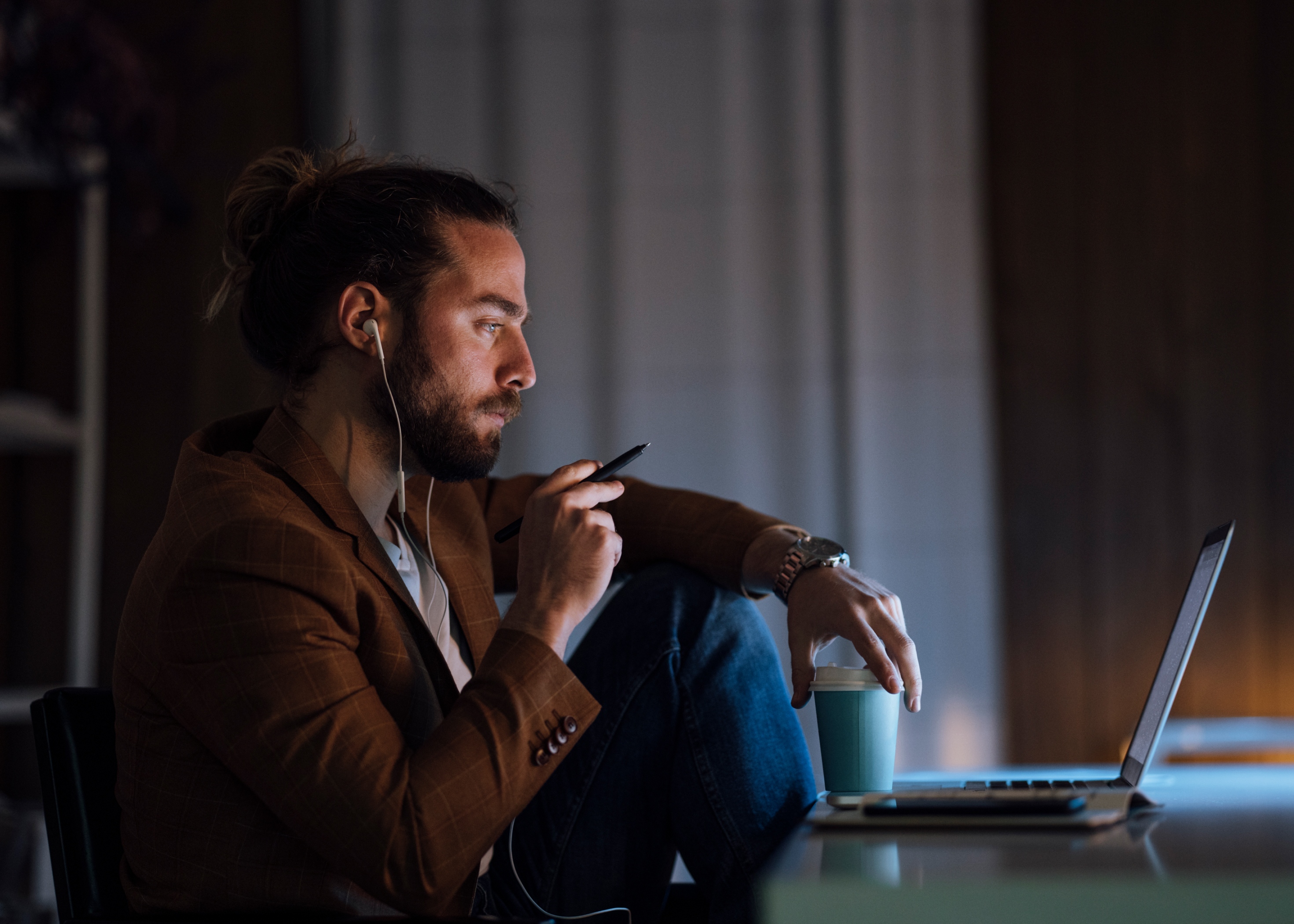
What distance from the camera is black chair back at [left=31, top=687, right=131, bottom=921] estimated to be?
93 centimetres

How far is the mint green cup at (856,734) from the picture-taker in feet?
3.07

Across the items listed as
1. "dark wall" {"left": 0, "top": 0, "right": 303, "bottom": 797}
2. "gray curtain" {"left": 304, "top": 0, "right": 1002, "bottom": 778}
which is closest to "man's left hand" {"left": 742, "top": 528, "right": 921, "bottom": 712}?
"gray curtain" {"left": 304, "top": 0, "right": 1002, "bottom": 778}

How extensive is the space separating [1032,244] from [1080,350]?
0.80 ft

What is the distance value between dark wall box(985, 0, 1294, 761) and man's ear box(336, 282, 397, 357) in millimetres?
1560

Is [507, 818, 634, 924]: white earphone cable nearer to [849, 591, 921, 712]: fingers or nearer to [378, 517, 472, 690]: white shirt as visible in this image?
[378, 517, 472, 690]: white shirt

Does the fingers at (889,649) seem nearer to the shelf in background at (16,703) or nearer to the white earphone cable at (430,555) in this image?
the white earphone cable at (430,555)

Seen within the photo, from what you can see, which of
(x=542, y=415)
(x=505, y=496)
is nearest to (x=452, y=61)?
(x=542, y=415)

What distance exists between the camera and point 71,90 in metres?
1.72

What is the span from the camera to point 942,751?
2312 mm

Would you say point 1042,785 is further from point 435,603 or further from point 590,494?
point 435,603

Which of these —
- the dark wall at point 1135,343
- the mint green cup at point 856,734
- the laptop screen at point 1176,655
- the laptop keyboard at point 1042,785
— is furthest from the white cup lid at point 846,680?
the dark wall at point 1135,343

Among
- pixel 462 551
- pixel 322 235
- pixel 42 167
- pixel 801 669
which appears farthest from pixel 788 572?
pixel 42 167

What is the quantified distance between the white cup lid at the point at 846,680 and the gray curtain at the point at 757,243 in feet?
4.58

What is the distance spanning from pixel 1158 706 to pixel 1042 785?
14 centimetres
